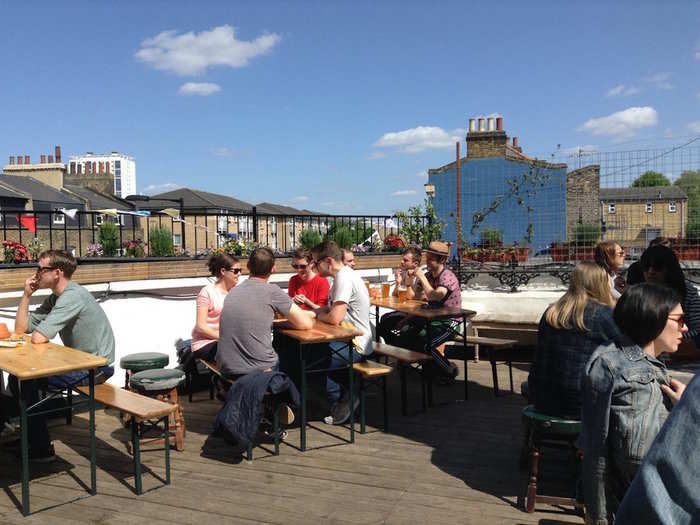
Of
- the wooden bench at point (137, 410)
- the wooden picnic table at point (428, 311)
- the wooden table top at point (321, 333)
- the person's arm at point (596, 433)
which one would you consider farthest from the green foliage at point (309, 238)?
the person's arm at point (596, 433)

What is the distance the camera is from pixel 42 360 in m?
3.47

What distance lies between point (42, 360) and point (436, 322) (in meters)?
3.74

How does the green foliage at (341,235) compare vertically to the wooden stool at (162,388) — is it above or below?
above

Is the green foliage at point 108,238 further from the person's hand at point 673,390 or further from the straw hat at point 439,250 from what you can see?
the person's hand at point 673,390

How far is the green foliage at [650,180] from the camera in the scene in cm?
752

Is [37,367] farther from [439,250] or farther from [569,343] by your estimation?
[439,250]

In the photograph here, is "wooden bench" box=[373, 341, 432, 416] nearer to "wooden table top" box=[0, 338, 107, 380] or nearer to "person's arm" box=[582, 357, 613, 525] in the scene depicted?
"wooden table top" box=[0, 338, 107, 380]

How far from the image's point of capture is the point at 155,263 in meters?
6.59

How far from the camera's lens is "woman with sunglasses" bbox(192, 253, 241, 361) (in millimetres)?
5270

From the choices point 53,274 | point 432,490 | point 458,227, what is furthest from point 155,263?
point 458,227

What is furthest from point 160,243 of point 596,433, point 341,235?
point 596,433

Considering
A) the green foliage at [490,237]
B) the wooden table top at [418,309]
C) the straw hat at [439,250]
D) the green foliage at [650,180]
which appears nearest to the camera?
the wooden table top at [418,309]

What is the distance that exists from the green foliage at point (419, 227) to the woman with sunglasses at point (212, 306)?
4.47 metres

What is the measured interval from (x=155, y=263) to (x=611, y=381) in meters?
5.21
